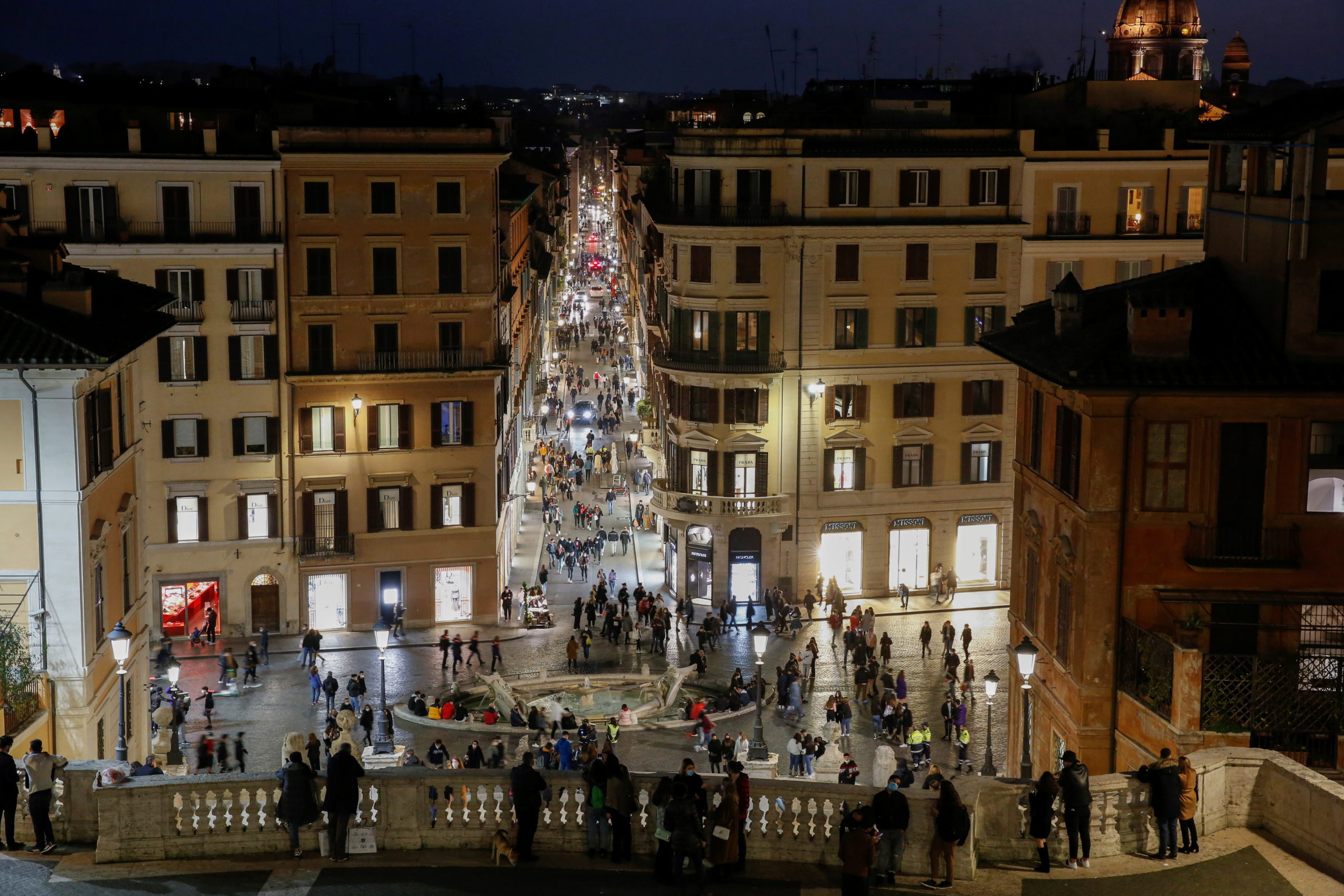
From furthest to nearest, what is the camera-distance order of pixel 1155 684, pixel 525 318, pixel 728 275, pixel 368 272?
pixel 525 318 → pixel 728 275 → pixel 368 272 → pixel 1155 684

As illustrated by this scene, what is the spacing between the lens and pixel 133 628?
36906 mm

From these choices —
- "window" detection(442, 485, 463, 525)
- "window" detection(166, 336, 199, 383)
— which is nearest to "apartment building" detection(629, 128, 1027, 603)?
"window" detection(442, 485, 463, 525)

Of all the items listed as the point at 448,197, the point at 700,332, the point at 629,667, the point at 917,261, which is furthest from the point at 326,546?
the point at 917,261

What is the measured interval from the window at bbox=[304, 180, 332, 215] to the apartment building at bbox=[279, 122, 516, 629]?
37 millimetres

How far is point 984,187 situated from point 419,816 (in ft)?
146

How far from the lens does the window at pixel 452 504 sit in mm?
58438

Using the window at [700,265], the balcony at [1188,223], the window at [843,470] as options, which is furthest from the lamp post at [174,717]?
the balcony at [1188,223]

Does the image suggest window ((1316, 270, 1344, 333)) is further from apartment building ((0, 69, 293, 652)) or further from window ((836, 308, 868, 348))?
apartment building ((0, 69, 293, 652))

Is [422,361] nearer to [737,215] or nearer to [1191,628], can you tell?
[737,215]

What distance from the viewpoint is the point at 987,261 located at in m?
62.3

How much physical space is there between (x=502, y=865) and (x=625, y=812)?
164 centimetres

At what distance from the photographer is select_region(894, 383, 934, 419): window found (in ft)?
203

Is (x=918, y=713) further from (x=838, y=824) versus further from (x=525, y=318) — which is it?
(x=525, y=318)

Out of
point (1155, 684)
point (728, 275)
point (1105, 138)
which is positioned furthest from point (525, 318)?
point (1155, 684)
